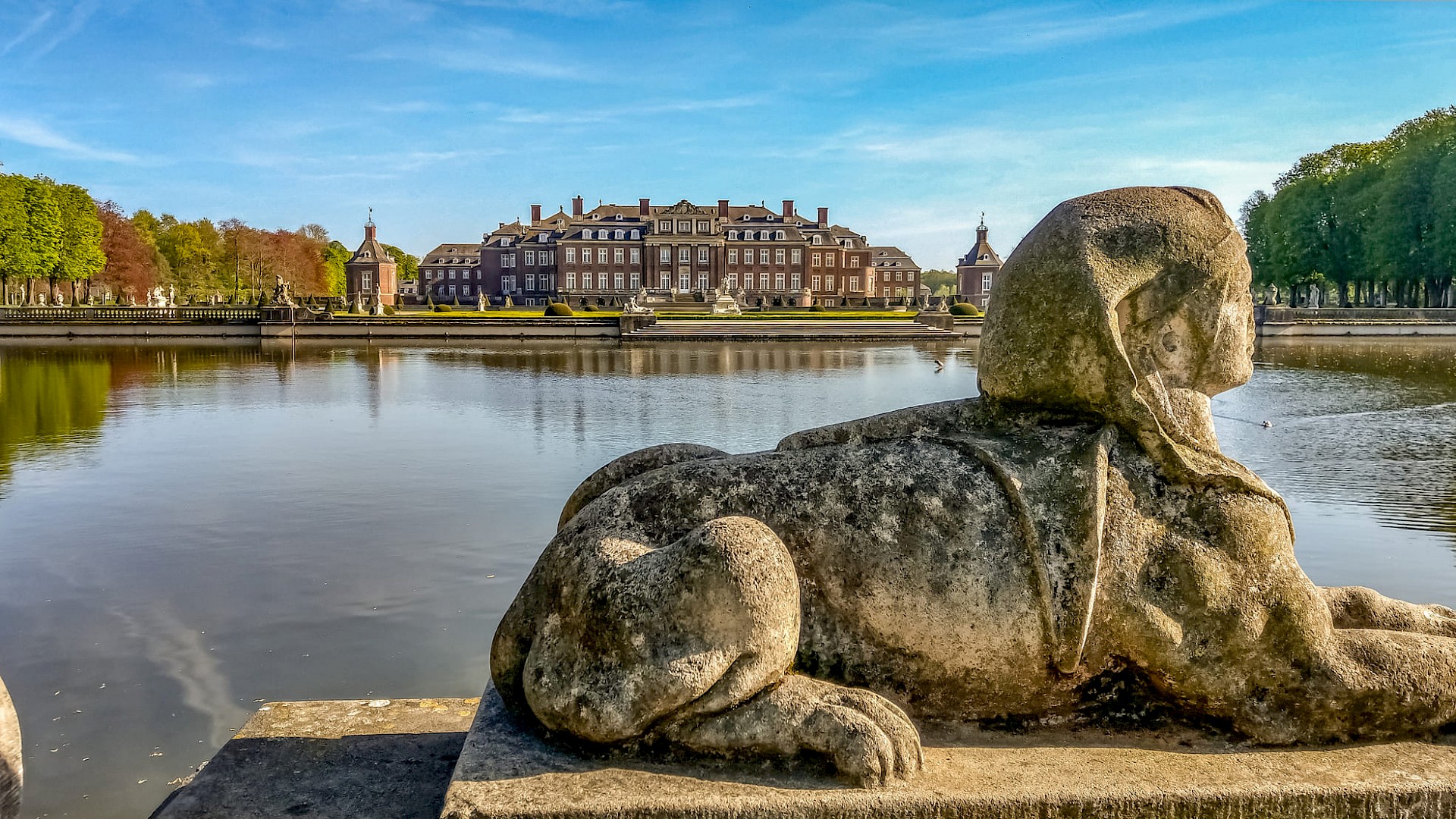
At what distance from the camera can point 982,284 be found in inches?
3725

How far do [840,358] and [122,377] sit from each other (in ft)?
71.9

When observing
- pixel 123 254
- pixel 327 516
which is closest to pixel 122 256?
pixel 123 254

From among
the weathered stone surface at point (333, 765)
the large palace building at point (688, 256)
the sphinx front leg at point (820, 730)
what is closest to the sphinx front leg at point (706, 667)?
the sphinx front leg at point (820, 730)

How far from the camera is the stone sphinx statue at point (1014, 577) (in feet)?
8.80

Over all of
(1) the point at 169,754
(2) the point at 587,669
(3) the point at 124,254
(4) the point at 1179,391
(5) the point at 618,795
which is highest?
(3) the point at 124,254

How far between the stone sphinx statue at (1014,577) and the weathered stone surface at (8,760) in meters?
1.21

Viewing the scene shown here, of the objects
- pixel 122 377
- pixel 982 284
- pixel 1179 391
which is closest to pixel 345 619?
pixel 1179 391

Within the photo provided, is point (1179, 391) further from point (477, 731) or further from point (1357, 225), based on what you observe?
point (1357, 225)

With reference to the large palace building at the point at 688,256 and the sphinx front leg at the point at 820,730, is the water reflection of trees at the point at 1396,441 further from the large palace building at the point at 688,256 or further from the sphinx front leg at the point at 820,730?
the large palace building at the point at 688,256

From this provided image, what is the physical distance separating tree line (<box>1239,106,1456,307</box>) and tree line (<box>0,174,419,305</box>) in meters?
63.5

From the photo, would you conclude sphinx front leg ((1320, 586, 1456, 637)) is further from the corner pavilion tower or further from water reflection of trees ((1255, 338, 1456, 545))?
the corner pavilion tower

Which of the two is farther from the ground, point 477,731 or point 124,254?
point 124,254

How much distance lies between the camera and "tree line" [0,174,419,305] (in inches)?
2313

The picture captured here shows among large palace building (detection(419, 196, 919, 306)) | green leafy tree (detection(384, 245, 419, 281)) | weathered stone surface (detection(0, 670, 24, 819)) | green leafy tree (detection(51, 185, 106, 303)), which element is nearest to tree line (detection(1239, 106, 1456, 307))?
large palace building (detection(419, 196, 919, 306))
